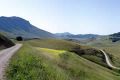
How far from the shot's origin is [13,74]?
2816cm

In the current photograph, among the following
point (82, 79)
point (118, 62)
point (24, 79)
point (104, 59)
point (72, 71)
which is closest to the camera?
point (24, 79)

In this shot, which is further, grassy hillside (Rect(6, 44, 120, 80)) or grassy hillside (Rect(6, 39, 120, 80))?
grassy hillside (Rect(6, 39, 120, 80))

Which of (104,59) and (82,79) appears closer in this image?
(82,79)

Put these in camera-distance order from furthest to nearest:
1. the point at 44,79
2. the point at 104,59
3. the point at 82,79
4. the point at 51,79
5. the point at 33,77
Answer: the point at 104,59 → the point at 82,79 → the point at 51,79 → the point at 44,79 → the point at 33,77

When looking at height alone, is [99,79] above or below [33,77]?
below

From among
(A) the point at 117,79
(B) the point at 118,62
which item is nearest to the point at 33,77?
(A) the point at 117,79

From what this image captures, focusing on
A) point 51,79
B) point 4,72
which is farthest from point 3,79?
point 51,79

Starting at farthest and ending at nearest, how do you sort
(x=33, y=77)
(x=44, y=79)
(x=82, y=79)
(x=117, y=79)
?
(x=117, y=79), (x=82, y=79), (x=44, y=79), (x=33, y=77)

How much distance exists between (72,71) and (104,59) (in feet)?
225

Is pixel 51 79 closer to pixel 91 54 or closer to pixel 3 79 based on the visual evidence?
pixel 3 79

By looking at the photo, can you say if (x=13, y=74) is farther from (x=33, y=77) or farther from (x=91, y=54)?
(x=91, y=54)

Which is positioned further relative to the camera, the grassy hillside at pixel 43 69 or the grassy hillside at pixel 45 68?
the grassy hillside at pixel 45 68

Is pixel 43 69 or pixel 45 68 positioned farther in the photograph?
pixel 45 68

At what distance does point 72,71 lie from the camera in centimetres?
5125
